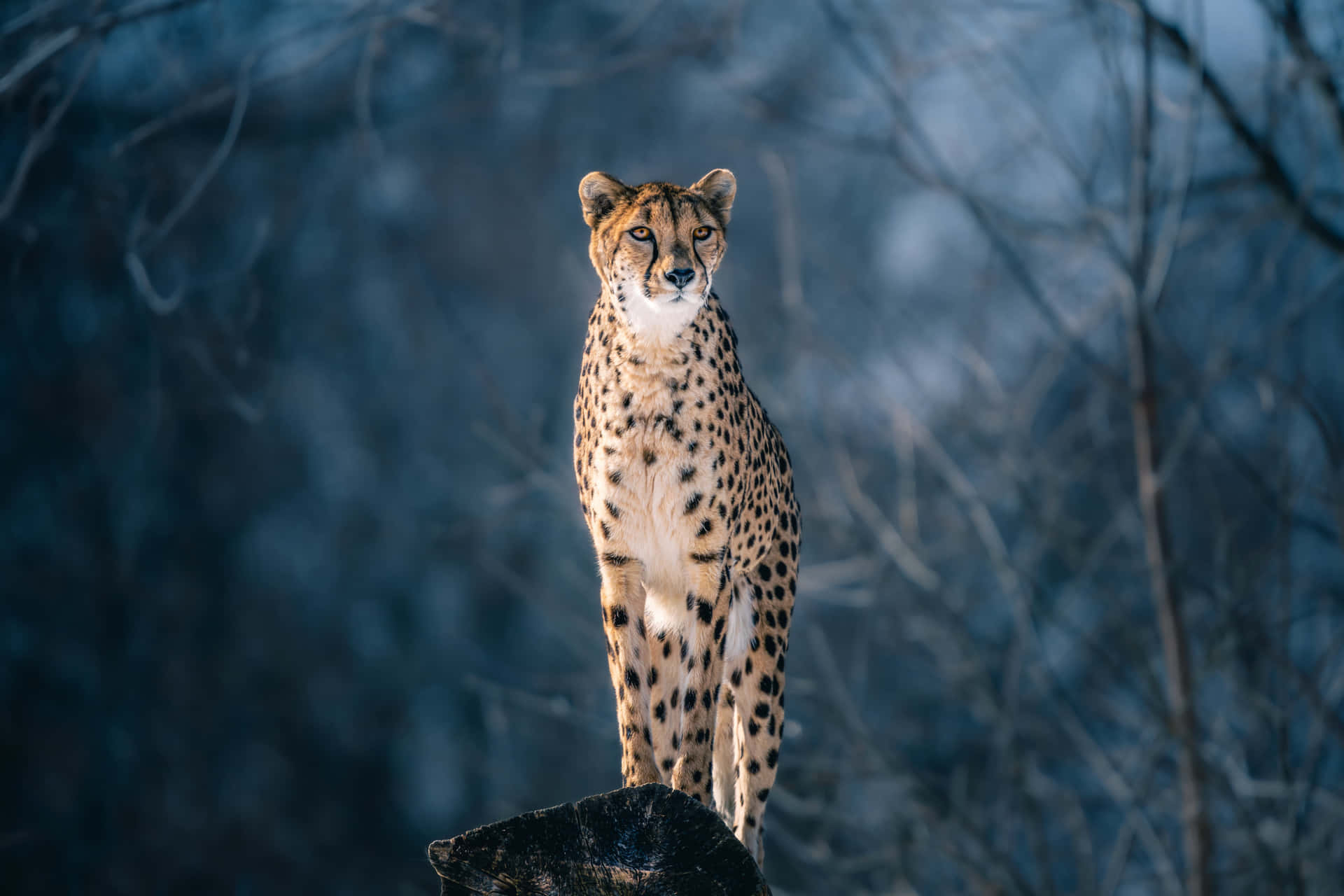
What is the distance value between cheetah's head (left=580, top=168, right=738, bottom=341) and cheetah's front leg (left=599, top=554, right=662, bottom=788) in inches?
19.3

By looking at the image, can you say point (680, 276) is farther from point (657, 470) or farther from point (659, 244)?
point (657, 470)

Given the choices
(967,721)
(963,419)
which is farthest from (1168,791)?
(967,721)

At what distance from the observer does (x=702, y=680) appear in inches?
87.9

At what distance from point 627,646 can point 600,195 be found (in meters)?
0.92

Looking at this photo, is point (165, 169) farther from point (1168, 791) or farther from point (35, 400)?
point (35, 400)

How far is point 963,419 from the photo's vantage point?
4.21 metres

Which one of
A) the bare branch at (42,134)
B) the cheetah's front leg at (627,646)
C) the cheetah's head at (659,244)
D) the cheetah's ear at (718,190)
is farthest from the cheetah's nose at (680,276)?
the bare branch at (42,134)

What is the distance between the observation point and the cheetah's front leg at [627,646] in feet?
7.27

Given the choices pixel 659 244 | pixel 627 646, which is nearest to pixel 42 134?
pixel 659 244

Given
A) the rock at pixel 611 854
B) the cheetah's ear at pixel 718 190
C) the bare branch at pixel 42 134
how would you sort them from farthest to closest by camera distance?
the bare branch at pixel 42 134, the cheetah's ear at pixel 718 190, the rock at pixel 611 854

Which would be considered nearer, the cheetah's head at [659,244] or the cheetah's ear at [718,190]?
the cheetah's head at [659,244]

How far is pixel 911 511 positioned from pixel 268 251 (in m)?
7.87

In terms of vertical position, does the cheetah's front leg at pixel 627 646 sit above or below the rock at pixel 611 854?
above

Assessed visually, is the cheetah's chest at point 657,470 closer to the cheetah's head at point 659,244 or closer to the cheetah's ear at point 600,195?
the cheetah's head at point 659,244
